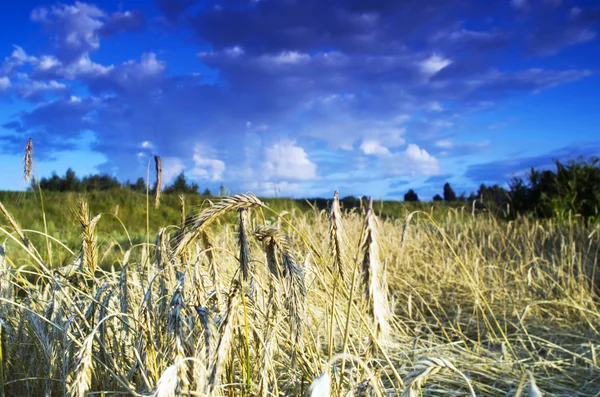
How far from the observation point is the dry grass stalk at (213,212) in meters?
1.33

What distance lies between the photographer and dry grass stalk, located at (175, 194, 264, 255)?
52.2 inches

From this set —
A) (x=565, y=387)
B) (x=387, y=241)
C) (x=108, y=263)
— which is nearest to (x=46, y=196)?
(x=108, y=263)

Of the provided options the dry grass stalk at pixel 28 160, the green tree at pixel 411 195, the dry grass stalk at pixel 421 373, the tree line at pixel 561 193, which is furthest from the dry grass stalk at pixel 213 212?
the green tree at pixel 411 195

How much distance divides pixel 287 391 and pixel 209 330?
51.1 inches

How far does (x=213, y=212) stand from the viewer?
1359 mm

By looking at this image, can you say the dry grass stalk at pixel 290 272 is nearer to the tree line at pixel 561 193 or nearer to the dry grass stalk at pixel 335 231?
the dry grass stalk at pixel 335 231

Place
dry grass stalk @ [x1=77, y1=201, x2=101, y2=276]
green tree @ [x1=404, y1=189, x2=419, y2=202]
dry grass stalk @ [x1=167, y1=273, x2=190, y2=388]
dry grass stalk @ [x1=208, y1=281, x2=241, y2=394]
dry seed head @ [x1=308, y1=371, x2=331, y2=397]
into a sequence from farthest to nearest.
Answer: green tree @ [x1=404, y1=189, x2=419, y2=202] → dry grass stalk @ [x1=77, y1=201, x2=101, y2=276] → dry grass stalk @ [x1=167, y1=273, x2=190, y2=388] → dry grass stalk @ [x1=208, y1=281, x2=241, y2=394] → dry seed head @ [x1=308, y1=371, x2=331, y2=397]

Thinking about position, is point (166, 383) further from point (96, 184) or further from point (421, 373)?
point (96, 184)

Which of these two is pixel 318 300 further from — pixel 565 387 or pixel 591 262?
pixel 591 262

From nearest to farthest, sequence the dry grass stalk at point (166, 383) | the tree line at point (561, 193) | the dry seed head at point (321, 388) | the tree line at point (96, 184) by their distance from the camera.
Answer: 1. the dry seed head at point (321, 388)
2. the dry grass stalk at point (166, 383)
3. the tree line at point (561, 193)
4. the tree line at point (96, 184)

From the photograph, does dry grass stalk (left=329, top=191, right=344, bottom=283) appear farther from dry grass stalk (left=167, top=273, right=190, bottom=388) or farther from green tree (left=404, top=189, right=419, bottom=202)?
green tree (left=404, top=189, right=419, bottom=202)

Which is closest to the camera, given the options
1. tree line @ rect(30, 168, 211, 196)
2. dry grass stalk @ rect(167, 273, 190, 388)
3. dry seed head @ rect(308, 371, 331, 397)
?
dry seed head @ rect(308, 371, 331, 397)

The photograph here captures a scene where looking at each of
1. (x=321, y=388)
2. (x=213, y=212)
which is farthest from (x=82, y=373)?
(x=321, y=388)

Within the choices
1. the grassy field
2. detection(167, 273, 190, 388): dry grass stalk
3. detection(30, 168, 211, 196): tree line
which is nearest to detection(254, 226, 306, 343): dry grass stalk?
the grassy field
